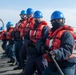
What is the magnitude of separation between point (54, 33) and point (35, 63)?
1651 mm

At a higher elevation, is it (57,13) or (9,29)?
(57,13)

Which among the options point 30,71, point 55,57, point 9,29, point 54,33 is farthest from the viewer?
point 9,29

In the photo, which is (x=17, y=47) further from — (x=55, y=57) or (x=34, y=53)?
(x=55, y=57)

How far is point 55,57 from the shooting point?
4.42 m

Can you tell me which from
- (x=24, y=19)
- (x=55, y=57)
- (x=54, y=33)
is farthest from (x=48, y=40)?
(x=24, y=19)

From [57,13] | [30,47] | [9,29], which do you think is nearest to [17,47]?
[9,29]

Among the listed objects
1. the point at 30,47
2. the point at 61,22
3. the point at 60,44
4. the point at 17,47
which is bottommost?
the point at 17,47

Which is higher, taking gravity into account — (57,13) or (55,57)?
(57,13)

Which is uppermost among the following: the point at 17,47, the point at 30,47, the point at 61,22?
the point at 61,22

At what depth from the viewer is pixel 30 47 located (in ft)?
21.6

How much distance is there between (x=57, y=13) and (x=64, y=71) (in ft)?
3.70

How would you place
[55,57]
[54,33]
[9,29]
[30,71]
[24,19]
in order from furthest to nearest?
1. [9,29]
2. [24,19]
3. [30,71]
4. [54,33]
5. [55,57]

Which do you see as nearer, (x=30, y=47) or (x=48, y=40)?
(x=48, y=40)

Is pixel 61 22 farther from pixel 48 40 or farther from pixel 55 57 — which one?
pixel 55 57
